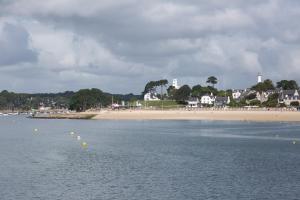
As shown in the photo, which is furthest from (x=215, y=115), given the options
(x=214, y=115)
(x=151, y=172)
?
(x=151, y=172)

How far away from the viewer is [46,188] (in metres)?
37.5

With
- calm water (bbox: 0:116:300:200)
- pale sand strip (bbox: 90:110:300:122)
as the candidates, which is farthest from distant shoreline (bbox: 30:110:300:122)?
calm water (bbox: 0:116:300:200)

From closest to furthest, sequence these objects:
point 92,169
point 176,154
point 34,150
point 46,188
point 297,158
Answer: point 46,188
point 92,169
point 297,158
point 176,154
point 34,150

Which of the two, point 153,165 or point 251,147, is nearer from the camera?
point 153,165

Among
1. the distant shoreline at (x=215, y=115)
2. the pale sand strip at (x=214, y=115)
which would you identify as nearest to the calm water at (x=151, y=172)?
the distant shoreline at (x=215, y=115)

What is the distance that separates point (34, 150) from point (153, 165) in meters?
20.8

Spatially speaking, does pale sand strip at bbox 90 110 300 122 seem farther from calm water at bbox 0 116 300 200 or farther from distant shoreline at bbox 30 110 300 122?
calm water at bbox 0 116 300 200

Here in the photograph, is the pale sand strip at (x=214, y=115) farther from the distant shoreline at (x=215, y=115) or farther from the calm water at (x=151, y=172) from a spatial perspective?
the calm water at (x=151, y=172)

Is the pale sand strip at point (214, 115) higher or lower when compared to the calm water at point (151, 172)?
higher

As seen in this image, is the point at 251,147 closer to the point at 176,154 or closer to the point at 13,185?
the point at 176,154

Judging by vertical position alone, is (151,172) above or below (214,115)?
below

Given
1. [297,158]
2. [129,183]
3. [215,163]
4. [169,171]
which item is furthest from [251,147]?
[129,183]

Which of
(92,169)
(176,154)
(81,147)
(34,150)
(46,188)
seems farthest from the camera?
(81,147)

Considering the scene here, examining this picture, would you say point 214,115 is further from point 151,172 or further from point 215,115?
point 151,172
